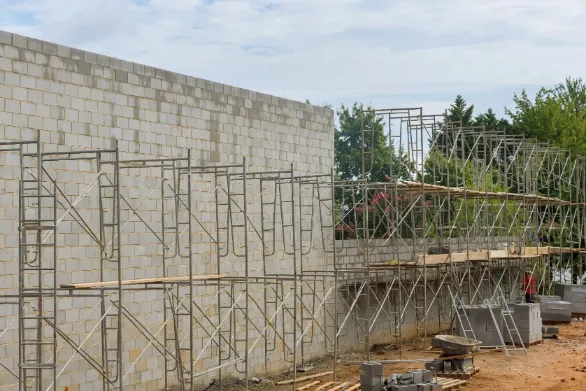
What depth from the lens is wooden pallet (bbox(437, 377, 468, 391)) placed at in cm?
1608

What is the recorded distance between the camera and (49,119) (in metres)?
13.1

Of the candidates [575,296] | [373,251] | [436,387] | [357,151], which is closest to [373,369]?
[436,387]

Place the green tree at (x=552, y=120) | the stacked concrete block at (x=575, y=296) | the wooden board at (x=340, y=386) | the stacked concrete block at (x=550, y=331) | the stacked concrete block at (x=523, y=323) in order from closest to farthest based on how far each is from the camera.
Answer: the wooden board at (x=340, y=386) < the stacked concrete block at (x=523, y=323) < the stacked concrete block at (x=550, y=331) < the stacked concrete block at (x=575, y=296) < the green tree at (x=552, y=120)

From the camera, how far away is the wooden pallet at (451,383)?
52.8 feet

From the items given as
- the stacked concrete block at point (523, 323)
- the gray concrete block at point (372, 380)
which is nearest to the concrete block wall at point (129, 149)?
the gray concrete block at point (372, 380)

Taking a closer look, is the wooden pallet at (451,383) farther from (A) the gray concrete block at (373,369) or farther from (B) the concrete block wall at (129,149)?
(B) the concrete block wall at (129,149)

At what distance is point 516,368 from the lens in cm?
1877

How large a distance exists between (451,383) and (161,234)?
555cm

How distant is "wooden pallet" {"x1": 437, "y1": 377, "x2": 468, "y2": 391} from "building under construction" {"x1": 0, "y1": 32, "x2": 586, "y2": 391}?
2.09 meters

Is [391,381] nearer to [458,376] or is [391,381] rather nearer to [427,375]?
[427,375]

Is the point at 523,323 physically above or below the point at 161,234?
below

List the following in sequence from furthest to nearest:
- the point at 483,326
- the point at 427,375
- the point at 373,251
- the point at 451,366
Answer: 1. the point at 373,251
2. the point at 483,326
3. the point at 451,366
4. the point at 427,375

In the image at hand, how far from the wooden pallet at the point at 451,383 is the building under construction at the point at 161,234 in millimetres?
2088

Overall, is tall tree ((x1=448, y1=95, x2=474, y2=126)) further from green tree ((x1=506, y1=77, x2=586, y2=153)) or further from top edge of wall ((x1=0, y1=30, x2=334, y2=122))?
top edge of wall ((x1=0, y1=30, x2=334, y2=122))
